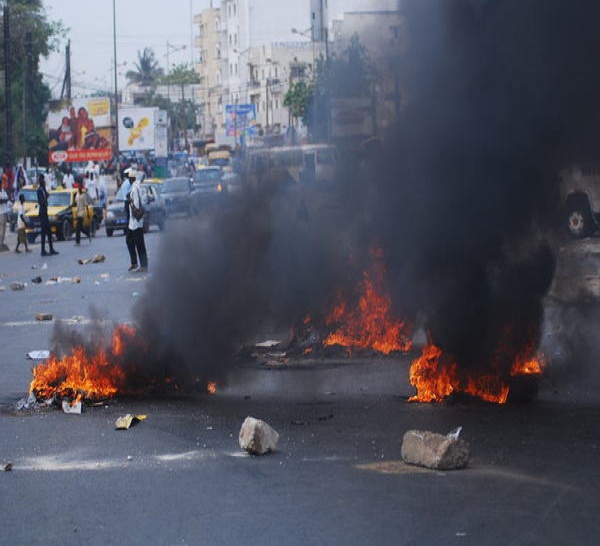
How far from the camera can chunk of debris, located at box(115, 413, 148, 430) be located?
884cm

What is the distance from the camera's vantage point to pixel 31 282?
24.3 metres

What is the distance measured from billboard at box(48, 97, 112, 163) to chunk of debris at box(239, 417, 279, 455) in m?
58.2

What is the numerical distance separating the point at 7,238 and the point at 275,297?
35.8 metres

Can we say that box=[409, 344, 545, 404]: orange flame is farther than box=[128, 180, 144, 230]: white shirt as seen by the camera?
No

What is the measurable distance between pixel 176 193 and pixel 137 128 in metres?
33.8

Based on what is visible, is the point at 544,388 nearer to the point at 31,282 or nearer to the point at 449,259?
the point at 449,259

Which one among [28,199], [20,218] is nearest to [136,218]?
[20,218]

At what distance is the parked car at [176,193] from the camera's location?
44.1 metres

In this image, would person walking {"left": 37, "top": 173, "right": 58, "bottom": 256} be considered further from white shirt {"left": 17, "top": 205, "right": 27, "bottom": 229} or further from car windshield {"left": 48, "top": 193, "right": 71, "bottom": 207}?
car windshield {"left": 48, "top": 193, "right": 71, "bottom": 207}

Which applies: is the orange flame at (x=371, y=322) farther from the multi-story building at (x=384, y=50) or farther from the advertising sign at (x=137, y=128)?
the advertising sign at (x=137, y=128)

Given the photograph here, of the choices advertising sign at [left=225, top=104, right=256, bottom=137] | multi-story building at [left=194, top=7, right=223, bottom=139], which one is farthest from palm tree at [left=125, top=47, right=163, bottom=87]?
advertising sign at [left=225, top=104, right=256, bottom=137]

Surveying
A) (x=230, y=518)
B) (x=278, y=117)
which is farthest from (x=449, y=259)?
(x=278, y=117)

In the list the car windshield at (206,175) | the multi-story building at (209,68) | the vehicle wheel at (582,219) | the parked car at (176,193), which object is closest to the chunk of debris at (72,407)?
the vehicle wheel at (582,219)

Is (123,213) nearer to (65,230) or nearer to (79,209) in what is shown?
(65,230)
